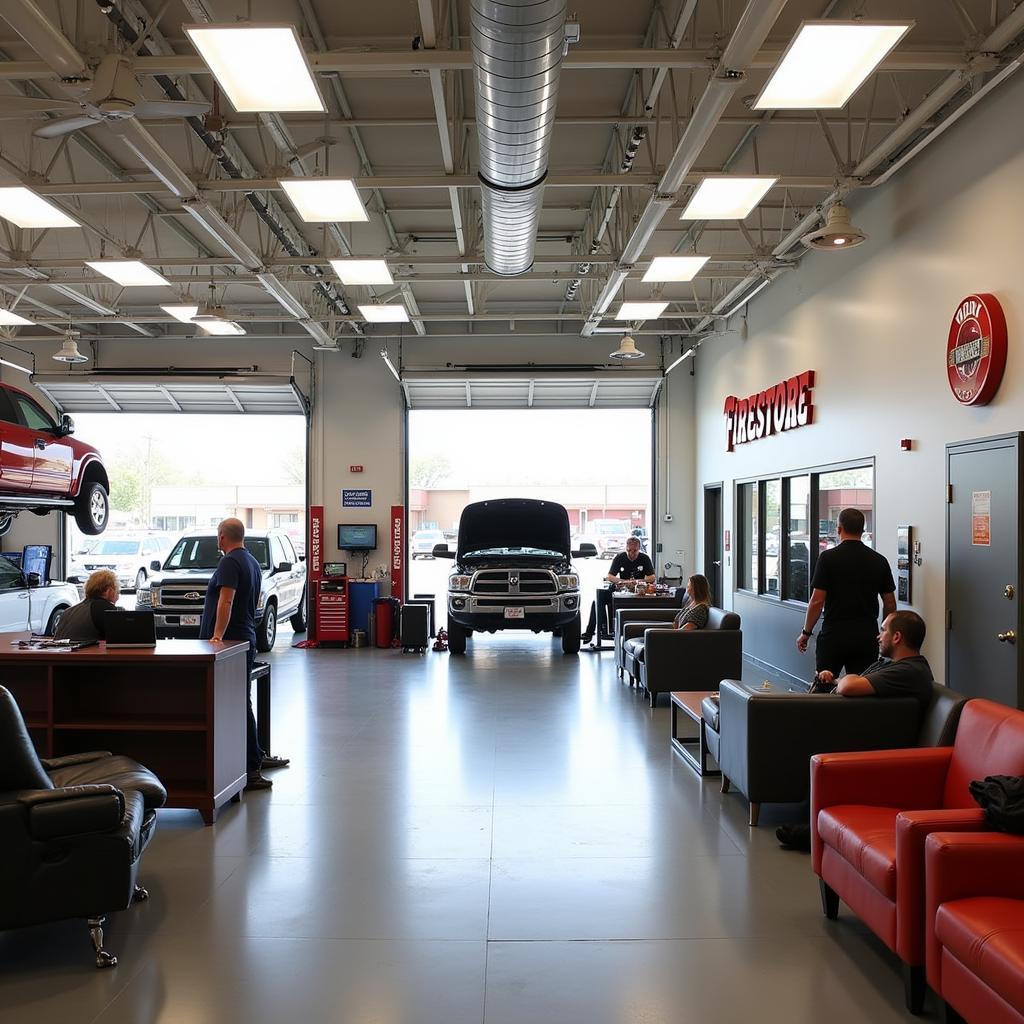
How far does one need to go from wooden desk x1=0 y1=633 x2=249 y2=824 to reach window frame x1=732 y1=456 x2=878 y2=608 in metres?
5.75

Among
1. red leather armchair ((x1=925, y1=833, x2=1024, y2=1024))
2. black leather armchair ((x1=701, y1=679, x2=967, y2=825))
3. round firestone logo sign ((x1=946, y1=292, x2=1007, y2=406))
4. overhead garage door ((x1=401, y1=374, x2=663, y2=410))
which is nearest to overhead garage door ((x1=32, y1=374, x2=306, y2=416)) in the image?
overhead garage door ((x1=401, y1=374, x2=663, y2=410))

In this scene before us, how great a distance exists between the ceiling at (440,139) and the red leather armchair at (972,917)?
3.78 metres

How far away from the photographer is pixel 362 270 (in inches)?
359

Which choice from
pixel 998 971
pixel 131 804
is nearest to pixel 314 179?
pixel 131 804

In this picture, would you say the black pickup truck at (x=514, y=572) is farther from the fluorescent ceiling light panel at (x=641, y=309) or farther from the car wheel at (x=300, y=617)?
the car wheel at (x=300, y=617)

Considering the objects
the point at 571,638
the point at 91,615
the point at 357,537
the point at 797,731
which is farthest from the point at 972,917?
the point at 357,537

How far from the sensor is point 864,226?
320 inches

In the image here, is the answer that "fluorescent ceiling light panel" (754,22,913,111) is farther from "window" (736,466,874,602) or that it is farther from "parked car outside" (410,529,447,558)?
"parked car outside" (410,529,447,558)

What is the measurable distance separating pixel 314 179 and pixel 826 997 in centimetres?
601

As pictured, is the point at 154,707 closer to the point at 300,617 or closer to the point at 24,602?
the point at 24,602

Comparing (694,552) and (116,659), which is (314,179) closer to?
(116,659)

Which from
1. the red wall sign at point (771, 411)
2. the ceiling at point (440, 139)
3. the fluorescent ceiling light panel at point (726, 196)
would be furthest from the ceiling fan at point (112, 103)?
the red wall sign at point (771, 411)

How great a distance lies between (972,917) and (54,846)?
3.28 m

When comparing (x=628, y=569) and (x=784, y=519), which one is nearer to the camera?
(x=784, y=519)
